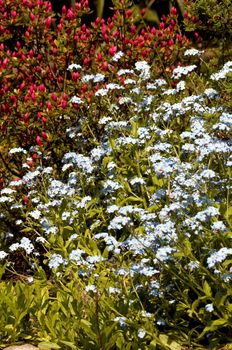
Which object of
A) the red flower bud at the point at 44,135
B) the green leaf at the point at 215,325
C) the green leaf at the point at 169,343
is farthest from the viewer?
the red flower bud at the point at 44,135

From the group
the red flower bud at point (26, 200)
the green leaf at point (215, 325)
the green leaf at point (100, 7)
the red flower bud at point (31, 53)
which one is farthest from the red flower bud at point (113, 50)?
the green leaf at point (100, 7)

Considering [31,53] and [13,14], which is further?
[13,14]

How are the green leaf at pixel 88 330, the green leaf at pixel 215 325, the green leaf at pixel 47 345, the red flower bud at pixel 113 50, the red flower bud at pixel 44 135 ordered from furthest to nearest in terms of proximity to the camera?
the red flower bud at pixel 113 50 < the red flower bud at pixel 44 135 < the green leaf at pixel 47 345 < the green leaf at pixel 88 330 < the green leaf at pixel 215 325

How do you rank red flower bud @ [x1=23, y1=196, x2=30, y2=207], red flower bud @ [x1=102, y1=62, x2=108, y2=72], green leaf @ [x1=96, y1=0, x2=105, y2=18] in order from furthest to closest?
green leaf @ [x1=96, y1=0, x2=105, y2=18], red flower bud @ [x1=102, y1=62, x2=108, y2=72], red flower bud @ [x1=23, y1=196, x2=30, y2=207]

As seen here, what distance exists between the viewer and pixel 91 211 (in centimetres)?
566

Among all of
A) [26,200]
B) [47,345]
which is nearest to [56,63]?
[26,200]

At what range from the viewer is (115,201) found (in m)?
5.67

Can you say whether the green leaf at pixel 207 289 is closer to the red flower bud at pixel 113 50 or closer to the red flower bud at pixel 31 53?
the red flower bud at pixel 113 50

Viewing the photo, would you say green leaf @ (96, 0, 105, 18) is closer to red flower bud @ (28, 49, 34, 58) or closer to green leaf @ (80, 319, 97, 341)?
red flower bud @ (28, 49, 34, 58)

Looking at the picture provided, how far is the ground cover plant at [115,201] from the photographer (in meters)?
4.56


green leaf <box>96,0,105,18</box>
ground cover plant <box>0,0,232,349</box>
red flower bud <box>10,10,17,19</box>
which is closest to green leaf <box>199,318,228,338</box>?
ground cover plant <box>0,0,232,349</box>

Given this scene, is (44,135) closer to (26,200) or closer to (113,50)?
(26,200)

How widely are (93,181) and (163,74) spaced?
168 centimetres

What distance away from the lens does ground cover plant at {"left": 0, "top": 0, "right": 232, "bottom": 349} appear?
4559 mm
